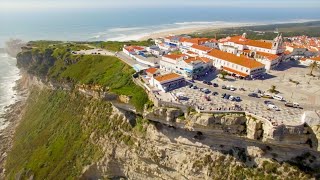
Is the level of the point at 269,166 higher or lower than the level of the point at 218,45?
lower

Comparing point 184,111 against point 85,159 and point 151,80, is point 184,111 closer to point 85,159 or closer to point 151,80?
point 151,80

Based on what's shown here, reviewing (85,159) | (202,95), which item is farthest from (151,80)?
(85,159)

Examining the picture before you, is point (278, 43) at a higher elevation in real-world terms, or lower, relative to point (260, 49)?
higher

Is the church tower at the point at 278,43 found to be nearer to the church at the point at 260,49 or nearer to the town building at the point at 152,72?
the church at the point at 260,49

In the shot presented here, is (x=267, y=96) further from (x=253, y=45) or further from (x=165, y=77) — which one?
(x=253, y=45)

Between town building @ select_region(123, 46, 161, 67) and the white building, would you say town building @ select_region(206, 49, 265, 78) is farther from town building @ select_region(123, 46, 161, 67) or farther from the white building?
town building @ select_region(123, 46, 161, 67)

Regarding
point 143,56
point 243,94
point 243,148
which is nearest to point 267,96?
point 243,94

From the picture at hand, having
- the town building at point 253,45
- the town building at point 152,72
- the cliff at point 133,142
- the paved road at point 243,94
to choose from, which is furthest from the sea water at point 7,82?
the town building at point 253,45
